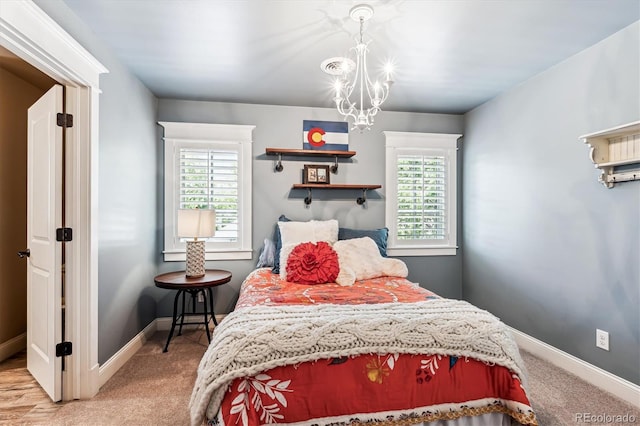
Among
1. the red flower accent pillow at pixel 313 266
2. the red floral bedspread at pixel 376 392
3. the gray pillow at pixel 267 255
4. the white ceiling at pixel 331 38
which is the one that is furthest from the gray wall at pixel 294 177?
the red floral bedspread at pixel 376 392

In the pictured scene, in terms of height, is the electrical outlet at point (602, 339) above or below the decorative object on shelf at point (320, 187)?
below

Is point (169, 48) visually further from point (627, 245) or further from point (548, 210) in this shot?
point (627, 245)

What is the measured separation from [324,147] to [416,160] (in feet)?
3.74

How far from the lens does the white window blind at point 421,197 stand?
12.7ft

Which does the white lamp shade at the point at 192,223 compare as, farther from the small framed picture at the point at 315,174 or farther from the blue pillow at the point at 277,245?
the small framed picture at the point at 315,174

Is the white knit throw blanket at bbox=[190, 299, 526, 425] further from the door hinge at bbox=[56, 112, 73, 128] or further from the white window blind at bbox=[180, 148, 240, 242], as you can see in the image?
the white window blind at bbox=[180, 148, 240, 242]

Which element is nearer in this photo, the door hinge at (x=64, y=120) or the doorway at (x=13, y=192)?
the door hinge at (x=64, y=120)

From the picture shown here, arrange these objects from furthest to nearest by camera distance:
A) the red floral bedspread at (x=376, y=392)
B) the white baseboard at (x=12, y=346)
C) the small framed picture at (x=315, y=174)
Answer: the small framed picture at (x=315, y=174)
the white baseboard at (x=12, y=346)
the red floral bedspread at (x=376, y=392)

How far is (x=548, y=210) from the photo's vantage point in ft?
9.15

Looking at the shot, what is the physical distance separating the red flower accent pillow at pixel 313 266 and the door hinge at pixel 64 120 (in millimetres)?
1873

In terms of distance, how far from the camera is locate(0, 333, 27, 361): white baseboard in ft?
8.85

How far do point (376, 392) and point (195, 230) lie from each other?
216 centimetres

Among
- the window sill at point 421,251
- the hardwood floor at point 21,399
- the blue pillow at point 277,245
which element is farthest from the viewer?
the window sill at point 421,251

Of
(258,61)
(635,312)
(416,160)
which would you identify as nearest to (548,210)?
(635,312)
